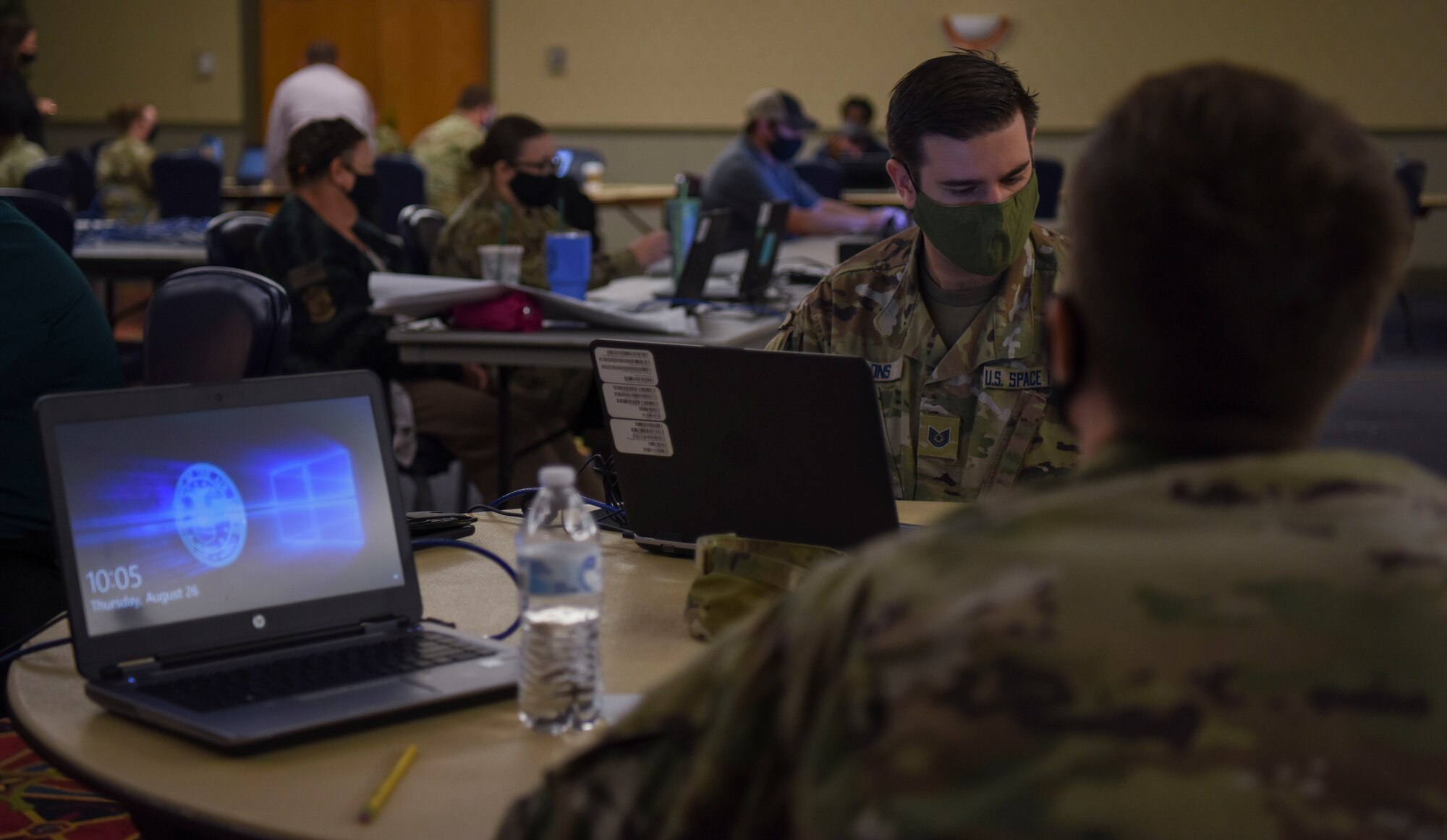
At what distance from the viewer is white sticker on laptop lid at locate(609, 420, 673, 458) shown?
1.45m

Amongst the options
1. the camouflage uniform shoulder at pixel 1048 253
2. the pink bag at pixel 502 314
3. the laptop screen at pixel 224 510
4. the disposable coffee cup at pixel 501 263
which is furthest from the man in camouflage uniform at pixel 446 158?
the laptop screen at pixel 224 510

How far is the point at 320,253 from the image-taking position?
341 centimetres

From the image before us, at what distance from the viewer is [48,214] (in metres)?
3.38

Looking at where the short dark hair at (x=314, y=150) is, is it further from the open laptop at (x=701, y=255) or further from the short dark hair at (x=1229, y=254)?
the short dark hair at (x=1229, y=254)

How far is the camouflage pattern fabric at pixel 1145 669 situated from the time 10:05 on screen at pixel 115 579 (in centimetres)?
74

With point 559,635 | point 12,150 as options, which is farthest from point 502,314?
point 12,150

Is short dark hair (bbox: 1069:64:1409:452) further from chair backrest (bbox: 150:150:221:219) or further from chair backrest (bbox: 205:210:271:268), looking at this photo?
chair backrest (bbox: 150:150:221:219)

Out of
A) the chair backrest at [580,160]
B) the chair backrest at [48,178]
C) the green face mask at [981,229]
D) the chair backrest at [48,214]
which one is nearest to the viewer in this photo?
the green face mask at [981,229]

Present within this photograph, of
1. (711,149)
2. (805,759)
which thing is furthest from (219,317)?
(711,149)

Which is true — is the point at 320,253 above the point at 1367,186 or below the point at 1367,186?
below

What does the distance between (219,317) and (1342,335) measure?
1.74 m

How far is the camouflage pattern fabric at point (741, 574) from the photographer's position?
1.24 metres

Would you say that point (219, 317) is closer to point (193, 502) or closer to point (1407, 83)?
point (193, 502)

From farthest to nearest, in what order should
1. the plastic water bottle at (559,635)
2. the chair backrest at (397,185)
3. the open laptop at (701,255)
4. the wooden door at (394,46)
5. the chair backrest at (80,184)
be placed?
the wooden door at (394,46) → the chair backrest at (80,184) → the chair backrest at (397,185) → the open laptop at (701,255) → the plastic water bottle at (559,635)
